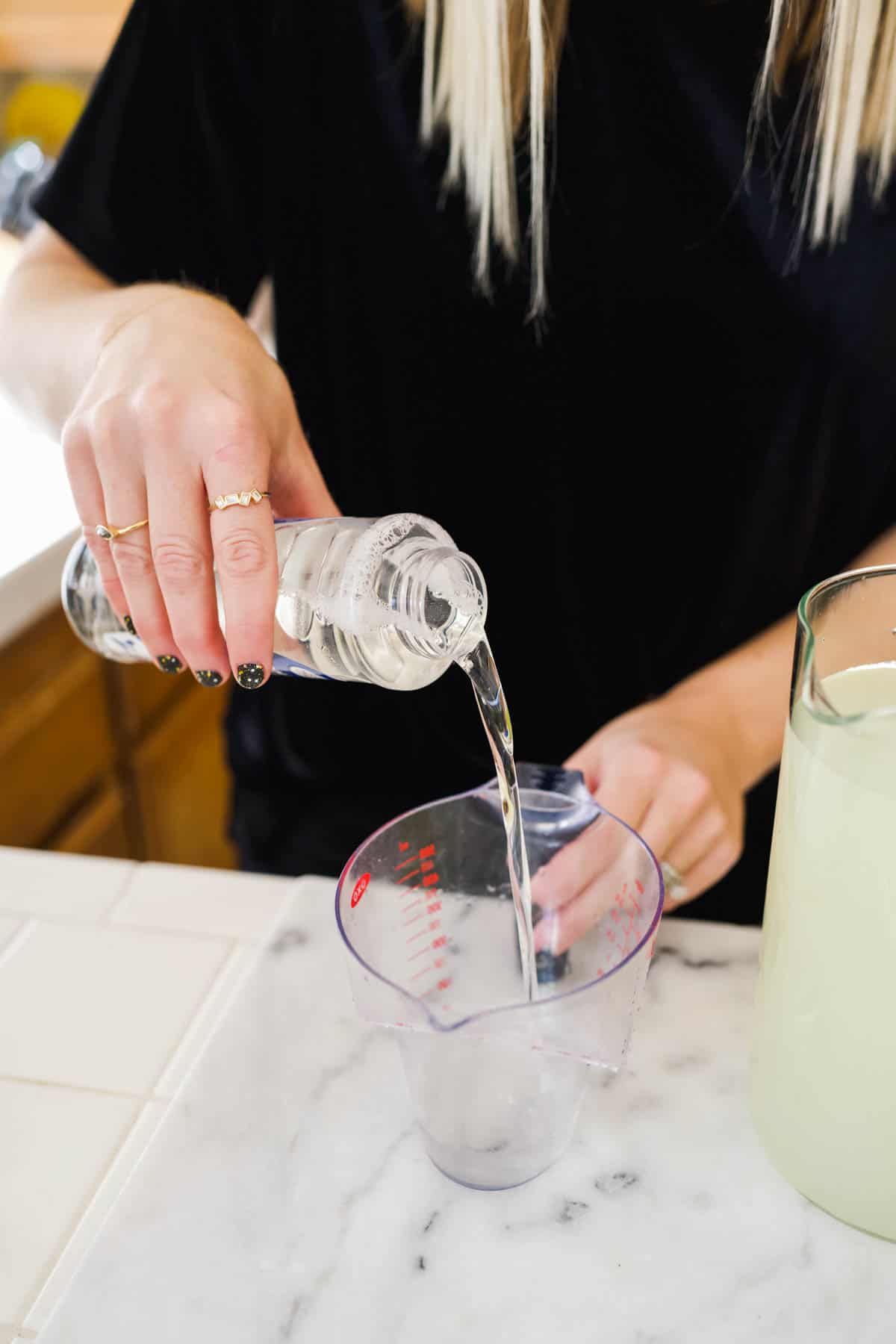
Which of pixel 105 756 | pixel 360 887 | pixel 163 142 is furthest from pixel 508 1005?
pixel 105 756

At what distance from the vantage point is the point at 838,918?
43 centimetres

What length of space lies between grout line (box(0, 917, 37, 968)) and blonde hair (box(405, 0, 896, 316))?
0.54m

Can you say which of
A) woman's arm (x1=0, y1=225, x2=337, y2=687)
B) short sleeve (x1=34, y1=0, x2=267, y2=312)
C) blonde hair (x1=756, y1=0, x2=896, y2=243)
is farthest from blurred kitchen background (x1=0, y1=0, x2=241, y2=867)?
blonde hair (x1=756, y1=0, x2=896, y2=243)

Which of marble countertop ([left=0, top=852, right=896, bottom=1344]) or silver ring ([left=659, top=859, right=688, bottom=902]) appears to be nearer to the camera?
marble countertop ([left=0, top=852, right=896, bottom=1344])

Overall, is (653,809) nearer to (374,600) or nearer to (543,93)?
(374,600)

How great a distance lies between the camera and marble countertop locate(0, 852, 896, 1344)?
45 cm

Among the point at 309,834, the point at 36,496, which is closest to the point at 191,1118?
the point at 309,834

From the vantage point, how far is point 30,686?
137 centimetres

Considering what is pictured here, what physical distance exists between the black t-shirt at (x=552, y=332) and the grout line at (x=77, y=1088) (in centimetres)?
45

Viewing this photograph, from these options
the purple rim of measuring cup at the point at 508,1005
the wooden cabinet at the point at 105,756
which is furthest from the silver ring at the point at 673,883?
the wooden cabinet at the point at 105,756

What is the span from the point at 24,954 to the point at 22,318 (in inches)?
16.8

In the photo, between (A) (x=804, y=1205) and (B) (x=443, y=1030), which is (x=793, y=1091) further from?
(B) (x=443, y=1030)

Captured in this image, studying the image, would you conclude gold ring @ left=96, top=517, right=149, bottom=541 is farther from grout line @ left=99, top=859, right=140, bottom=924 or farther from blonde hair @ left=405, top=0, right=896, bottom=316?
blonde hair @ left=405, top=0, right=896, bottom=316

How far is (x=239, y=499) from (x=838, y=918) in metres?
0.32
